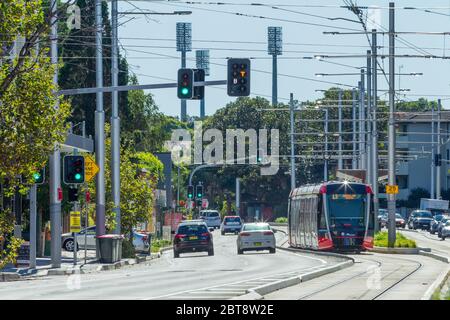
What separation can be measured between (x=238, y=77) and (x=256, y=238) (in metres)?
25.5

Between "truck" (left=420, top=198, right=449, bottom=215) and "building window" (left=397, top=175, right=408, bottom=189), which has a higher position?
Answer: "building window" (left=397, top=175, right=408, bottom=189)

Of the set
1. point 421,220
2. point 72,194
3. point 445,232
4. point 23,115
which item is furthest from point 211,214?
point 23,115

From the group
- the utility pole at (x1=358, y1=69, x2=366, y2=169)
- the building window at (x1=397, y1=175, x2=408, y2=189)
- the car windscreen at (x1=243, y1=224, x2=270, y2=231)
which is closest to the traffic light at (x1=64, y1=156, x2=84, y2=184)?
the car windscreen at (x1=243, y1=224, x2=270, y2=231)

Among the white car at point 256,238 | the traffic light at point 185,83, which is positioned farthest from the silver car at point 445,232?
the traffic light at point 185,83

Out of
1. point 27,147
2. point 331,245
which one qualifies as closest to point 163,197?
point 331,245

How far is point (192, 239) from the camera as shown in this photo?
6188 centimetres

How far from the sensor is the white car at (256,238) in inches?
2452

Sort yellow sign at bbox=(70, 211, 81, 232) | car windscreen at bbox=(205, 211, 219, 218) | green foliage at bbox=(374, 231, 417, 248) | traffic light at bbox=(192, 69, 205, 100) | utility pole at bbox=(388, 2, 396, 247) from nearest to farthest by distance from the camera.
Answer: traffic light at bbox=(192, 69, 205, 100)
yellow sign at bbox=(70, 211, 81, 232)
utility pole at bbox=(388, 2, 396, 247)
green foliage at bbox=(374, 231, 417, 248)
car windscreen at bbox=(205, 211, 219, 218)

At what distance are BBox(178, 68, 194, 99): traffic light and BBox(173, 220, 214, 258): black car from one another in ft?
78.8

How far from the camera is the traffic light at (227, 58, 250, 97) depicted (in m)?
37.8

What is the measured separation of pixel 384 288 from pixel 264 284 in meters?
2.64

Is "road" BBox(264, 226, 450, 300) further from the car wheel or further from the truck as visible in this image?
the truck
